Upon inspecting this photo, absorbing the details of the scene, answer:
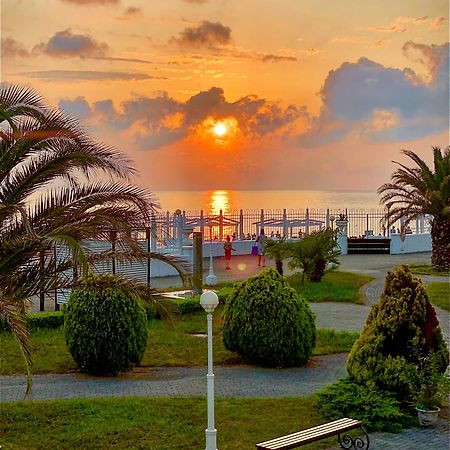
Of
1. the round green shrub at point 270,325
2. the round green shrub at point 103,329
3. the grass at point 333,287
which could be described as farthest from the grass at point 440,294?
the round green shrub at point 103,329

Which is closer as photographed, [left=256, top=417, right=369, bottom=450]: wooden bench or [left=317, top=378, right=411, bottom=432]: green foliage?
[left=256, top=417, right=369, bottom=450]: wooden bench

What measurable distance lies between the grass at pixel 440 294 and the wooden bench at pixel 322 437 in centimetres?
1224

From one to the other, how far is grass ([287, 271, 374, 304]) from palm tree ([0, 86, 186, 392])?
13.0 meters

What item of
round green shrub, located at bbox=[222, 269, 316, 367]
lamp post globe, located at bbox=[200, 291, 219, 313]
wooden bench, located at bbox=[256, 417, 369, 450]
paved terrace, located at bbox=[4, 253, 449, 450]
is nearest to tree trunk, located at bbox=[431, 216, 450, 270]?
paved terrace, located at bbox=[4, 253, 449, 450]

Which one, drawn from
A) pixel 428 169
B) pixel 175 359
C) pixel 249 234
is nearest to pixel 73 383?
pixel 175 359

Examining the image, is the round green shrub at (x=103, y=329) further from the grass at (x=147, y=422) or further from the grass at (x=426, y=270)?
the grass at (x=426, y=270)

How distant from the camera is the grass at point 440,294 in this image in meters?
21.5

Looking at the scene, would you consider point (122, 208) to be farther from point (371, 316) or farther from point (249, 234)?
point (249, 234)

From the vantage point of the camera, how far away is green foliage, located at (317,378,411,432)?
33.7 ft

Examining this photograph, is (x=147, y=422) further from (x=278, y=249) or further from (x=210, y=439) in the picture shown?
(x=278, y=249)

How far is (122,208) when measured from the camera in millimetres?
10391

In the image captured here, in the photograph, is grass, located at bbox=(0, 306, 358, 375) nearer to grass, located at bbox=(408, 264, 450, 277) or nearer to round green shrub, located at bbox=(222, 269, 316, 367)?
round green shrub, located at bbox=(222, 269, 316, 367)

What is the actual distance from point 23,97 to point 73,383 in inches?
209

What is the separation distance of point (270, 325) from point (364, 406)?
3.59 metres
